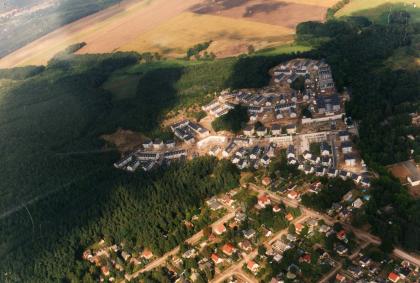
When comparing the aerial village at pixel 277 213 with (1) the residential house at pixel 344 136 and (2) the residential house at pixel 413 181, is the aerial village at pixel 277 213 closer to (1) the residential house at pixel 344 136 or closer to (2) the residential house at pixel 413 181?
(1) the residential house at pixel 344 136

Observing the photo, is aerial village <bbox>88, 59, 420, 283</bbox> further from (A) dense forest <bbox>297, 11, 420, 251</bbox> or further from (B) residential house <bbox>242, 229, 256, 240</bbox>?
(A) dense forest <bbox>297, 11, 420, 251</bbox>

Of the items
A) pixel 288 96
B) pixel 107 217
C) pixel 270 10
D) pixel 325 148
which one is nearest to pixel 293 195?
pixel 325 148

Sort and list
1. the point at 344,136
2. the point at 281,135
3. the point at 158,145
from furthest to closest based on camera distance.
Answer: the point at 158,145 < the point at 281,135 < the point at 344,136

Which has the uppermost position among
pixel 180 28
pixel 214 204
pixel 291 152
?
pixel 180 28

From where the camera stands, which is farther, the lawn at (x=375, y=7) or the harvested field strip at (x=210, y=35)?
the lawn at (x=375, y=7)

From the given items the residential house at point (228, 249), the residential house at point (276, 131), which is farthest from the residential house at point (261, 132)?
the residential house at point (228, 249)

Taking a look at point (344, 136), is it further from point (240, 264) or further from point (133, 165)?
point (133, 165)

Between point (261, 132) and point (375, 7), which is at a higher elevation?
point (375, 7)

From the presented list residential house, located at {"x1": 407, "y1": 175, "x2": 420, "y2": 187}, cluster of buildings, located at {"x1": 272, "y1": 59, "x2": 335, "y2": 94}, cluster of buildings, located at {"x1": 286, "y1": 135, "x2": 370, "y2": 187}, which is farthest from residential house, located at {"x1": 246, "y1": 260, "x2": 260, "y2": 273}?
cluster of buildings, located at {"x1": 272, "y1": 59, "x2": 335, "y2": 94}
